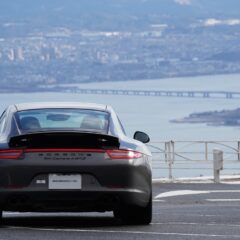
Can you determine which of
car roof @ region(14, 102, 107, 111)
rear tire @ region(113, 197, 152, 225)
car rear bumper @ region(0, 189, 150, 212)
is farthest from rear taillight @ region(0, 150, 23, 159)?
rear tire @ region(113, 197, 152, 225)

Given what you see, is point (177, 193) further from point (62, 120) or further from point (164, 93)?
point (164, 93)

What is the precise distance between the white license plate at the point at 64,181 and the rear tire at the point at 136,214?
66 cm

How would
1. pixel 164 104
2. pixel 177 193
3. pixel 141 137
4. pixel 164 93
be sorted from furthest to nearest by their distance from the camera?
pixel 164 93
pixel 164 104
pixel 177 193
pixel 141 137

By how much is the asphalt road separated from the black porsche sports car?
257mm

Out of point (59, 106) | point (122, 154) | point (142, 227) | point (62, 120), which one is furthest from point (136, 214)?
point (59, 106)

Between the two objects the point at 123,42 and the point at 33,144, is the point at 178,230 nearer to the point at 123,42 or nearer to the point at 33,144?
the point at 33,144

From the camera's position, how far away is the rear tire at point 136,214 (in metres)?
13.2

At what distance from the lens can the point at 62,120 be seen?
13.1m

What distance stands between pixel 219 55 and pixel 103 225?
120715 millimetres

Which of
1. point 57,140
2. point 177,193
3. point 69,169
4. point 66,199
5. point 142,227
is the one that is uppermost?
point 57,140

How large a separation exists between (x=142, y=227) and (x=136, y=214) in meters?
0.17

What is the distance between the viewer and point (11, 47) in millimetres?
132250

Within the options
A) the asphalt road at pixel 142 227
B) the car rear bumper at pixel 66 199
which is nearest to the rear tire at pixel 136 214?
the asphalt road at pixel 142 227

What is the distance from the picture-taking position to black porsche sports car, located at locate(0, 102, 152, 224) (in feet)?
41.3
